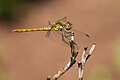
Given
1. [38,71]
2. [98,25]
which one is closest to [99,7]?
[98,25]

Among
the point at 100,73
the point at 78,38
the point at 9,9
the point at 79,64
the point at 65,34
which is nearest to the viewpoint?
the point at 79,64

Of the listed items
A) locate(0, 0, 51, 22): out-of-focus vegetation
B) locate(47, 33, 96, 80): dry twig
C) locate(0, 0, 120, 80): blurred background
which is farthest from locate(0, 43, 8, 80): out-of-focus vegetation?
locate(47, 33, 96, 80): dry twig

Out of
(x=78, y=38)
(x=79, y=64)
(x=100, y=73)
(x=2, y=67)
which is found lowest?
(x=2, y=67)

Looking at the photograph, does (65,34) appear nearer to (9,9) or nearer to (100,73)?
(100,73)

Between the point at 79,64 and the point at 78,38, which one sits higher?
the point at 79,64

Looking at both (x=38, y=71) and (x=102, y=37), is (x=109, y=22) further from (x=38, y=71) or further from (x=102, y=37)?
(x=38, y=71)

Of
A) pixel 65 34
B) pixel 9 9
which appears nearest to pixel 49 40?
pixel 9 9

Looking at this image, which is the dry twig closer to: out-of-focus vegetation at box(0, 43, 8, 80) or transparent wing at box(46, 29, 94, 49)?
transparent wing at box(46, 29, 94, 49)

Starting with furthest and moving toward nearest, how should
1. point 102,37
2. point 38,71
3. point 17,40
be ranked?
1. point 17,40
2. point 102,37
3. point 38,71
